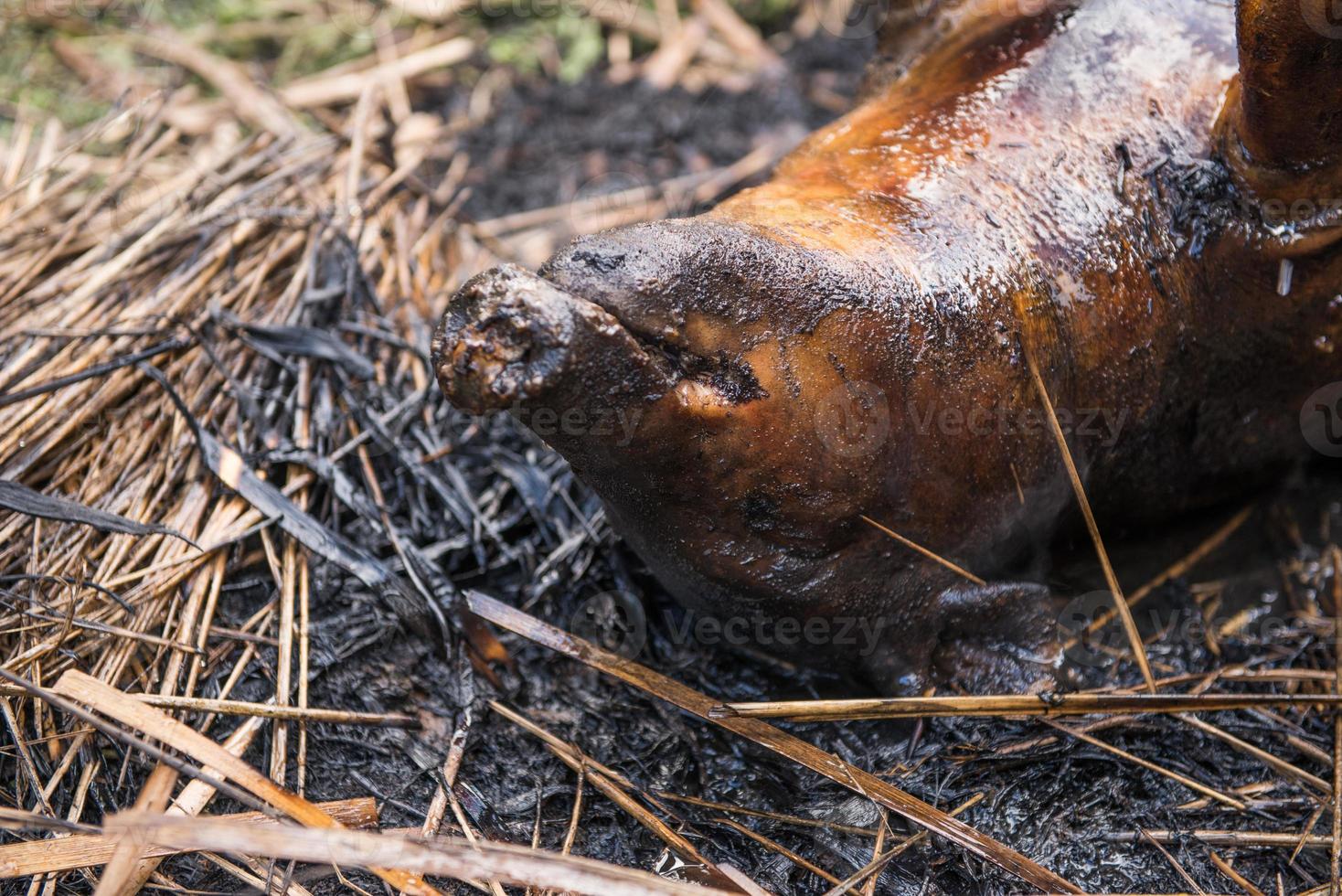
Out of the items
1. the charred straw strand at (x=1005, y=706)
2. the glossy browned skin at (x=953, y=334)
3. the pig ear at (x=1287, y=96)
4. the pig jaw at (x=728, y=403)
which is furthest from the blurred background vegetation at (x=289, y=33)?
the charred straw strand at (x=1005, y=706)

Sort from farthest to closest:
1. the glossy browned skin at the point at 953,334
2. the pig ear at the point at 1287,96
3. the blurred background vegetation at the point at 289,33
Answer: the blurred background vegetation at the point at 289,33 < the pig ear at the point at 1287,96 < the glossy browned skin at the point at 953,334

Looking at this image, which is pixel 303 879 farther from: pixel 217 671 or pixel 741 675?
A: pixel 741 675

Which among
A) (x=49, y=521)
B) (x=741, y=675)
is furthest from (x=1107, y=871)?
(x=49, y=521)

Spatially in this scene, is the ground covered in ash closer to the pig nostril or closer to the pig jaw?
the pig jaw

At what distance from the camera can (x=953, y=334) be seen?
6.28 ft

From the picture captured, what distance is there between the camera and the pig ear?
6.21 ft

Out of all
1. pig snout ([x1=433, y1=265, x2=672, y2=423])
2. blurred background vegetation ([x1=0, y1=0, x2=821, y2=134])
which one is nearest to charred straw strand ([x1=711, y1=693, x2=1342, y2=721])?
pig snout ([x1=433, y1=265, x2=672, y2=423])

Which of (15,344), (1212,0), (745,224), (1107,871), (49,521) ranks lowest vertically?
(1107,871)

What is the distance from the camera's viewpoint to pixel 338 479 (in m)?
2.37

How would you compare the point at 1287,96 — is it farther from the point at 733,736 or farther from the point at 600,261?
the point at 733,736

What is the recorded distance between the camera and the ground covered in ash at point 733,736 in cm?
191

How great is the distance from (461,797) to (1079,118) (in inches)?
71.7

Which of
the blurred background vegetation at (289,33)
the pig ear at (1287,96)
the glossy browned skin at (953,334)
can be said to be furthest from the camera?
the blurred background vegetation at (289,33)

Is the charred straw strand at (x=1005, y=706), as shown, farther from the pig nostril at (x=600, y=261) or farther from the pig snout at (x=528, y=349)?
the pig nostril at (x=600, y=261)
